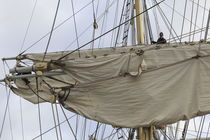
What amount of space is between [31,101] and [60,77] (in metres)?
1.30

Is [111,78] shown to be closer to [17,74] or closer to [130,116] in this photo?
[130,116]

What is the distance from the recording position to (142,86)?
9.37 metres

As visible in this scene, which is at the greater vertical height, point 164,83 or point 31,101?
point 164,83

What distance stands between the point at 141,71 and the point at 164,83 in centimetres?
51

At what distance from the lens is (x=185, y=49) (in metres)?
A: 9.52

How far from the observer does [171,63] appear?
9422 mm

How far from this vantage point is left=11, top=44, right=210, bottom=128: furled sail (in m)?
9.16

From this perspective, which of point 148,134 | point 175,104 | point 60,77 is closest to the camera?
point 175,104

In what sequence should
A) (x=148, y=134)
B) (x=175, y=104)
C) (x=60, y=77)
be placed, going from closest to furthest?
(x=175, y=104) → (x=148, y=134) → (x=60, y=77)

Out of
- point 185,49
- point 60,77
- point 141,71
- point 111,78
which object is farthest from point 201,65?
point 60,77

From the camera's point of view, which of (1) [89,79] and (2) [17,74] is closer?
(1) [89,79]

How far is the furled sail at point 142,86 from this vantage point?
9.16m

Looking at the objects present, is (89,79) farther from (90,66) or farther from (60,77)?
(60,77)

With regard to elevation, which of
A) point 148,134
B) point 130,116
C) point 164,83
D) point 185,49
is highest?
point 185,49
